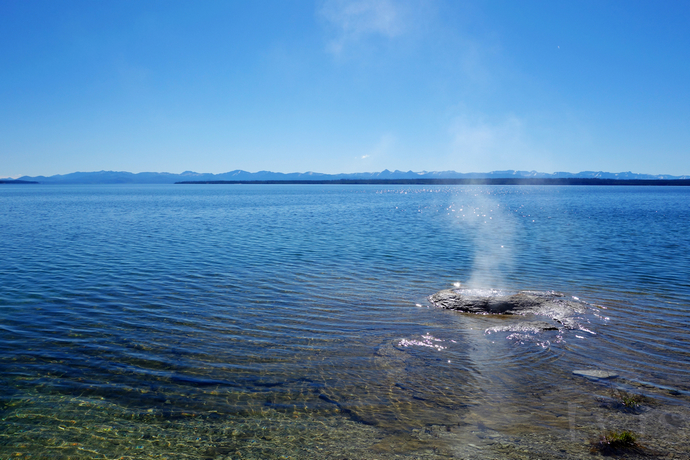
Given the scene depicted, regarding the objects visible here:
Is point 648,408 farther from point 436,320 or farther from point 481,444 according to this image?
point 436,320

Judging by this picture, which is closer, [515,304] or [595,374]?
[595,374]

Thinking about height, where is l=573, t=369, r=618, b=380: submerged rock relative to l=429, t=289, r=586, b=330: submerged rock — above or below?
below

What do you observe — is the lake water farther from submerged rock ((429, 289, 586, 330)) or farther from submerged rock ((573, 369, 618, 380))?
submerged rock ((429, 289, 586, 330))

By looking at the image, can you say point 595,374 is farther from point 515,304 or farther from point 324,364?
point 324,364

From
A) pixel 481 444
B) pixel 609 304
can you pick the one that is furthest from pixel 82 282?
pixel 609 304

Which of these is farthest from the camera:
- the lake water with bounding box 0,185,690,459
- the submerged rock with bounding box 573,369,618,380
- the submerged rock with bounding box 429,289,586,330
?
the submerged rock with bounding box 429,289,586,330

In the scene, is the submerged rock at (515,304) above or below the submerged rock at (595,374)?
above

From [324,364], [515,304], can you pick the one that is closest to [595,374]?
[515,304]

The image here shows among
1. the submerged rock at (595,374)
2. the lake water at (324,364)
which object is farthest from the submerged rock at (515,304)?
the submerged rock at (595,374)

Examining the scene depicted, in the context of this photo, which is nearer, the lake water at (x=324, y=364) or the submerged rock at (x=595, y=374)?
the lake water at (x=324, y=364)

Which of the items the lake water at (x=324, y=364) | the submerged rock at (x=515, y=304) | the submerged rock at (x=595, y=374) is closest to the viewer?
the lake water at (x=324, y=364)

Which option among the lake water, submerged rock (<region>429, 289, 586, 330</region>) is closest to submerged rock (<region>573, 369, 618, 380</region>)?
the lake water

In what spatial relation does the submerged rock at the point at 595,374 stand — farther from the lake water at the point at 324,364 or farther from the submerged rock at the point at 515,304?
the submerged rock at the point at 515,304

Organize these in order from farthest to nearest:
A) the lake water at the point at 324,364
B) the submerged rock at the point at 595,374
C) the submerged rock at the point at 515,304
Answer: the submerged rock at the point at 515,304, the submerged rock at the point at 595,374, the lake water at the point at 324,364
